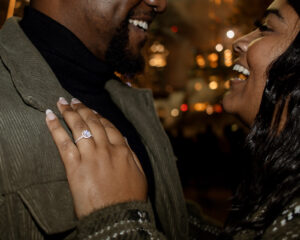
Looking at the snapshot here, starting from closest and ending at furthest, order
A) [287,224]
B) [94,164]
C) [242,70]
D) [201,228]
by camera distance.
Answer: [287,224], [94,164], [242,70], [201,228]

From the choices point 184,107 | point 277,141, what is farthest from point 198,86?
point 277,141

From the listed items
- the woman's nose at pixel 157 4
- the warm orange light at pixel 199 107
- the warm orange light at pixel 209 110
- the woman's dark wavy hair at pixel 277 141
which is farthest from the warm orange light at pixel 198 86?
the woman's dark wavy hair at pixel 277 141

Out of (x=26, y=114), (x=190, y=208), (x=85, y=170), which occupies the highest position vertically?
(x=26, y=114)

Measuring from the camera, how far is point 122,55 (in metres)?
2.02

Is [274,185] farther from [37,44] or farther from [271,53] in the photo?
[37,44]

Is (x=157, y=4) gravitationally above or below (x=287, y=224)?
above

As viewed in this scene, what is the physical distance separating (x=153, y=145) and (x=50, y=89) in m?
0.86

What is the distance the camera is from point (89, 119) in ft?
4.74

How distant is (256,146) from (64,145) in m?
1.14

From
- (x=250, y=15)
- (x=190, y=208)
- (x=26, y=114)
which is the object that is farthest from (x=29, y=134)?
(x=250, y=15)

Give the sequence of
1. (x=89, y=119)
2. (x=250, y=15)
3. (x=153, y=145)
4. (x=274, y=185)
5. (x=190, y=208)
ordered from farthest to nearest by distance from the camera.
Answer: (x=250, y=15)
(x=190, y=208)
(x=153, y=145)
(x=274, y=185)
(x=89, y=119)

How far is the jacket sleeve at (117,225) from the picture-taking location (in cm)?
119

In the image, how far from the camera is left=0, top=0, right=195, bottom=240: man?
1262 millimetres

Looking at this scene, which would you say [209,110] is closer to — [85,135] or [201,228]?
[201,228]
